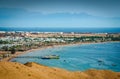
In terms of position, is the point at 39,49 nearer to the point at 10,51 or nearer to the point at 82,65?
the point at 10,51

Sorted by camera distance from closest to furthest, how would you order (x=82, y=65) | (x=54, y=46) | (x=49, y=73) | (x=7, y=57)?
(x=49, y=73)
(x=82, y=65)
(x=7, y=57)
(x=54, y=46)

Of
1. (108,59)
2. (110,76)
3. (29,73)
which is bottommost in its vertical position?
(108,59)

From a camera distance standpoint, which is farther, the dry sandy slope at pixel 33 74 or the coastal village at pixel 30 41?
the coastal village at pixel 30 41

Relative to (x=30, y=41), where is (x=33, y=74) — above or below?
above

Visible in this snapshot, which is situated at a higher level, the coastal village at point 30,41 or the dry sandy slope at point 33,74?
the dry sandy slope at point 33,74

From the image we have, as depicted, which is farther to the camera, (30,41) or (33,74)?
(30,41)

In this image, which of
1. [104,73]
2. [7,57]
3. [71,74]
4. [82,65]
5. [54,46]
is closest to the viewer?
[71,74]

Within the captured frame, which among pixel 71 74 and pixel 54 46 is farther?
pixel 54 46

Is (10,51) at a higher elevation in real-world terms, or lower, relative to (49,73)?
lower

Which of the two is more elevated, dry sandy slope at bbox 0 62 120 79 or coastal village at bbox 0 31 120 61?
dry sandy slope at bbox 0 62 120 79

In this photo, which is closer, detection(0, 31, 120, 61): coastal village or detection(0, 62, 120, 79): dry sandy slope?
detection(0, 62, 120, 79): dry sandy slope

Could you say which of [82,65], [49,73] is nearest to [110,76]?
[49,73]
